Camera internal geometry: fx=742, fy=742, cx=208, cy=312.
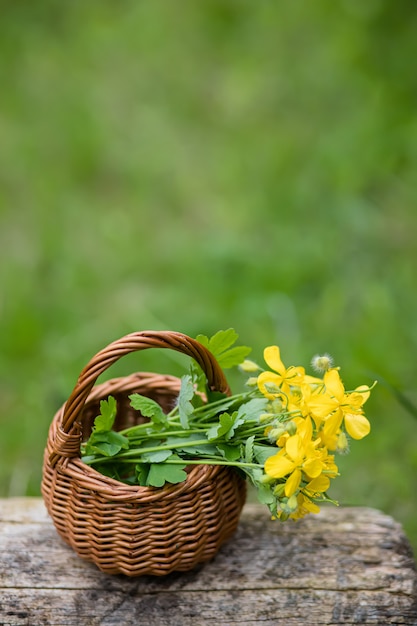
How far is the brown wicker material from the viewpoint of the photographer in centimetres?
151

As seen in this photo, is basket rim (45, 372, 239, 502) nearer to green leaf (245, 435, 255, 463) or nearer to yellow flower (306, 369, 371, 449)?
green leaf (245, 435, 255, 463)

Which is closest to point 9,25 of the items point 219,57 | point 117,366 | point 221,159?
point 219,57

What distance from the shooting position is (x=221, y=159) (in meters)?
4.25

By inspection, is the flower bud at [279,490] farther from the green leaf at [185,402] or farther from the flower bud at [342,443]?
the green leaf at [185,402]

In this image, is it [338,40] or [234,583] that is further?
[338,40]

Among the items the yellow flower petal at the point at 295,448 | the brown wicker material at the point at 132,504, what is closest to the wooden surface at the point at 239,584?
the brown wicker material at the point at 132,504

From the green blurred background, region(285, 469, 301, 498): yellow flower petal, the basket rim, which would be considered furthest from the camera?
the green blurred background

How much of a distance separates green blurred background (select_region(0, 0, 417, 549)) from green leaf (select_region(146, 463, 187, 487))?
718 millimetres

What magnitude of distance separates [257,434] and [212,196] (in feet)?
8.59

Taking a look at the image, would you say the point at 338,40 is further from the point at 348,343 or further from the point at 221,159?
the point at 348,343

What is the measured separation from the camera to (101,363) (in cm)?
149

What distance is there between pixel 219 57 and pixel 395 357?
2.93m

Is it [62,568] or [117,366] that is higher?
[62,568]

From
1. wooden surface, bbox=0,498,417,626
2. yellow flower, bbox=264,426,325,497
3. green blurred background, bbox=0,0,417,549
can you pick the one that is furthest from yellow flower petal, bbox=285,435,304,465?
green blurred background, bbox=0,0,417,549
